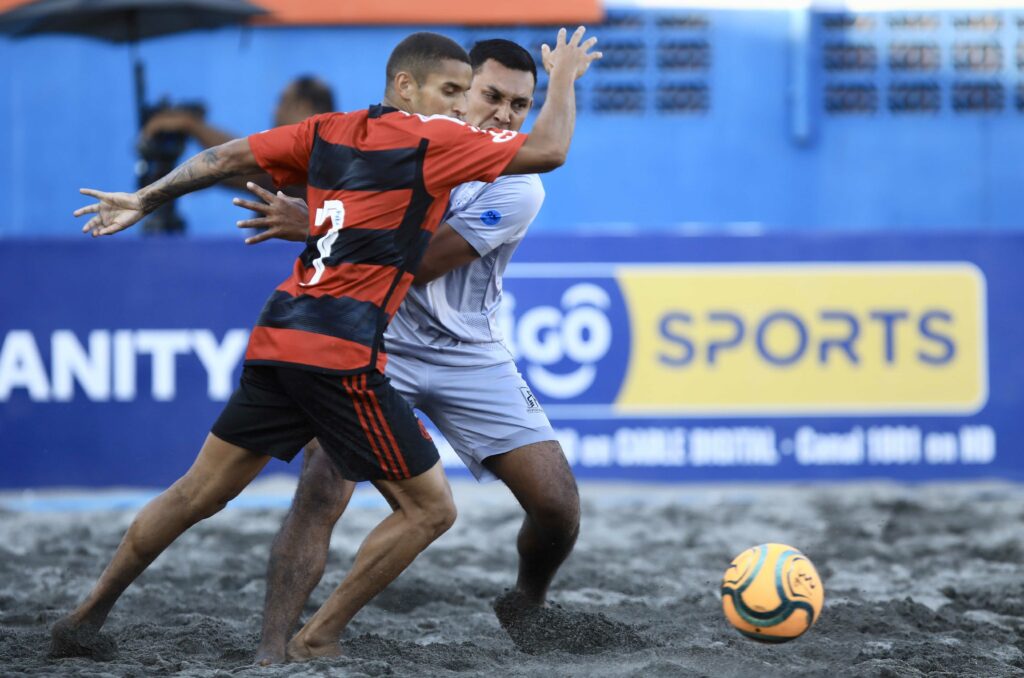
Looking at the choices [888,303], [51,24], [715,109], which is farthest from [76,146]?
[888,303]

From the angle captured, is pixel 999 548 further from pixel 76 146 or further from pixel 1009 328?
pixel 76 146

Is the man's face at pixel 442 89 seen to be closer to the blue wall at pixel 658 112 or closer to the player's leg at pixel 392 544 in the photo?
the player's leg at pixel 392 544

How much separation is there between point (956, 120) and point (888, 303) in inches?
211

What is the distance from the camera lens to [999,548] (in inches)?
289

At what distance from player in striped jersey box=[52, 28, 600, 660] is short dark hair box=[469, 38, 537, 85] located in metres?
0.74

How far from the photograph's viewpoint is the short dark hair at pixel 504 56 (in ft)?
17.6

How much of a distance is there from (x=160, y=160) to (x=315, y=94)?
1.41m

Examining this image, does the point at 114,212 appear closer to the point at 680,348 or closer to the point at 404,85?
the point at 404,85

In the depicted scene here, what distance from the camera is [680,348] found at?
8977 millimetres

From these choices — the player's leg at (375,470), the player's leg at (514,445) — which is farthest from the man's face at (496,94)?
the player's leg at (375,470)

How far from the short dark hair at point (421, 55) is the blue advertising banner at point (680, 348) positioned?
432cm

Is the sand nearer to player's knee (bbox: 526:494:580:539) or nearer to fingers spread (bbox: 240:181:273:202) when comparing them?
player's knee (bbox: 526:494:580:539)

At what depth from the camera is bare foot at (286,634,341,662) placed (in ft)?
15.1

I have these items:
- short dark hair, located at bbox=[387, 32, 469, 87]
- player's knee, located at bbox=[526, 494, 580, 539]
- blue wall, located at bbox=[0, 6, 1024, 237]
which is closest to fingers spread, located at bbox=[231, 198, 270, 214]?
short dark hair, located at bbox=[387, 32, 469, 87]
